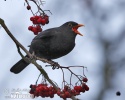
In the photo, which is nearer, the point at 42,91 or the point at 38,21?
the point at 42,91

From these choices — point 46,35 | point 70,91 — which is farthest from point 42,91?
point 46,35

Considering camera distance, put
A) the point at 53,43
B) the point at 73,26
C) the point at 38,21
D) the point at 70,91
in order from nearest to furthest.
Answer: the point at 70,91 < the point at 38,21 < the point at 53,43 < the point at 73,26

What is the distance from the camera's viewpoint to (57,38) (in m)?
4.23

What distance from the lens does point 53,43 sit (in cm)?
412

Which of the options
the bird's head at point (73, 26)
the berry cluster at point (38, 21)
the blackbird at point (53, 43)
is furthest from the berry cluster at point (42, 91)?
the bird's head at point (73, 26)

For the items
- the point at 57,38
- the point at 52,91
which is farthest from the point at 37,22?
the point at 57,38

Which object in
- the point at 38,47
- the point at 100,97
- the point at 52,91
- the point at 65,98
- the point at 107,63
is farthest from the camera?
the point at 38,47

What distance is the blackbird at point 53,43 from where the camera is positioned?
4.04 meters

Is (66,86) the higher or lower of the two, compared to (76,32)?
lower

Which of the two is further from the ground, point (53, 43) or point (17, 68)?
point (53, 43)

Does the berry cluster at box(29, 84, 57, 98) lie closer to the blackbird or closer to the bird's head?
the blackbird

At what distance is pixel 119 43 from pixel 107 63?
220mm

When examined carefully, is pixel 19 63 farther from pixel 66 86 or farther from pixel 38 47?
pixel 66 86

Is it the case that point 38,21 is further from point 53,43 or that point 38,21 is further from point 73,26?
point 73,26
